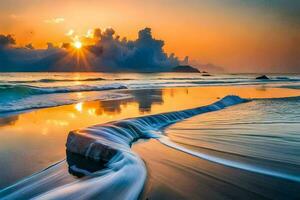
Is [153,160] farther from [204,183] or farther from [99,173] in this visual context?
[204,183]

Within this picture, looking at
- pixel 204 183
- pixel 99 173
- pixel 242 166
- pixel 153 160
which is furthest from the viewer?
pixel 153 160

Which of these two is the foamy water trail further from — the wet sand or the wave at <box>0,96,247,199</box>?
the wave at <box>0,96,247,199</box>

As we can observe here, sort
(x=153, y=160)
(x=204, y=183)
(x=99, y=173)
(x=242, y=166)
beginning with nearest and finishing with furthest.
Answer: (x=204, y=183), (x=99, y=173), (x=242, y=166), (x=153, y=160)

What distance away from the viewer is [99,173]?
5133 mm

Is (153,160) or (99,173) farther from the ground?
(99,173)

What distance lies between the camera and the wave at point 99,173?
14.2ft

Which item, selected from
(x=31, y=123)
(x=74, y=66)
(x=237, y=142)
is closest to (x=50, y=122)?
(x=31, y=123)

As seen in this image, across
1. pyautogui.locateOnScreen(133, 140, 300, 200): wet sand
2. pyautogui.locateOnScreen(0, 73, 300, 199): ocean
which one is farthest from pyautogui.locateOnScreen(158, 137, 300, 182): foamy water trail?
pyautogui.locateOnScreen(133, 140, 300, 200): wet sand

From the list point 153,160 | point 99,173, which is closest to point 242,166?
point 153,160

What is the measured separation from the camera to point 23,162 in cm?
627

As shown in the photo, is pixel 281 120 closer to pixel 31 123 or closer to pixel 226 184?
pixel 226 184

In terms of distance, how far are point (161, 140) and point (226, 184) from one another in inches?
134

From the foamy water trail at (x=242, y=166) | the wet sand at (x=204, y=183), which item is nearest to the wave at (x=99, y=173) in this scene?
the wet sand at (x=204, y=183)

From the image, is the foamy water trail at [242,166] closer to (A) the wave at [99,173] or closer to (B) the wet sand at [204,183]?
(B) the wet sand at [204,183]
